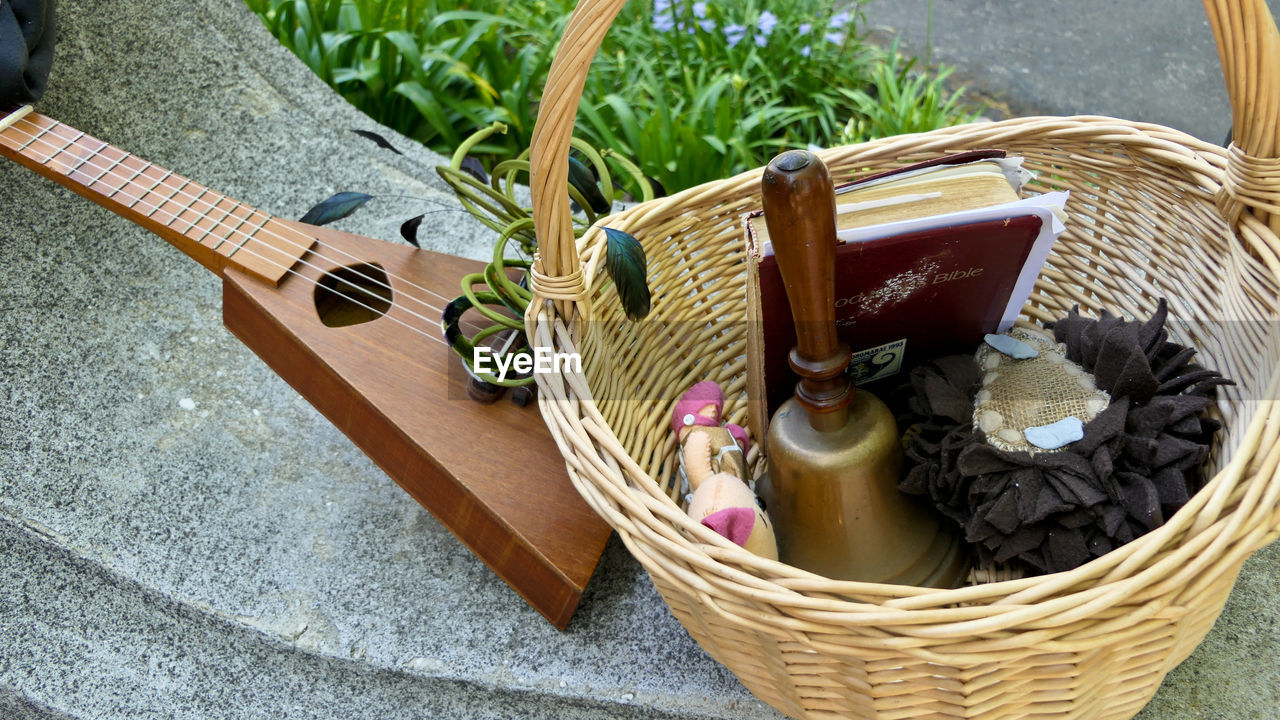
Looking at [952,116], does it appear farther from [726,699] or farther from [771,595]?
[771,595]

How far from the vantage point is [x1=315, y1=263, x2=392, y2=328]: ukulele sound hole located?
100 cm

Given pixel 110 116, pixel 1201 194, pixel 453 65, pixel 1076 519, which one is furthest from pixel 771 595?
pixel 453 65

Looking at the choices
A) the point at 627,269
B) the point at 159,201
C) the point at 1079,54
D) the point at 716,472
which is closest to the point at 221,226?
the point at 159,201

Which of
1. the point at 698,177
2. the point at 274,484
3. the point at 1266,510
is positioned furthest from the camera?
the point at 698,177

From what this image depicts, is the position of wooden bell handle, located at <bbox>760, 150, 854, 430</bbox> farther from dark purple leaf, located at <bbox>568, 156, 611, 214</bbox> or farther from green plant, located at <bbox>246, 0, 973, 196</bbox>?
green plant, located at <bbox>246, 0, 973, 196</bbox>

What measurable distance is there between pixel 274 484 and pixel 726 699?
58 centimetres

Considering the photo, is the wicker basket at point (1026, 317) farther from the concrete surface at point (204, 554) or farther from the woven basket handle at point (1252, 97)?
the concrete surface at point (204, 554)

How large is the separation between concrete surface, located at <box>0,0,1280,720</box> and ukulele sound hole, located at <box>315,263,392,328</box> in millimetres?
201

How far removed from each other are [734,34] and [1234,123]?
1.30 meters

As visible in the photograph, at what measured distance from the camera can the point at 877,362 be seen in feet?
2.93

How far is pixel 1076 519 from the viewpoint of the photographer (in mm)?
727

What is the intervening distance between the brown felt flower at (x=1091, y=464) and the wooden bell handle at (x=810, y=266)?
0.38ft

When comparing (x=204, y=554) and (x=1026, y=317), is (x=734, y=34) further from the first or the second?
(x=204, y=554)

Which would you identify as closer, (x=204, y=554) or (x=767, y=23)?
(x=204, y=554)
